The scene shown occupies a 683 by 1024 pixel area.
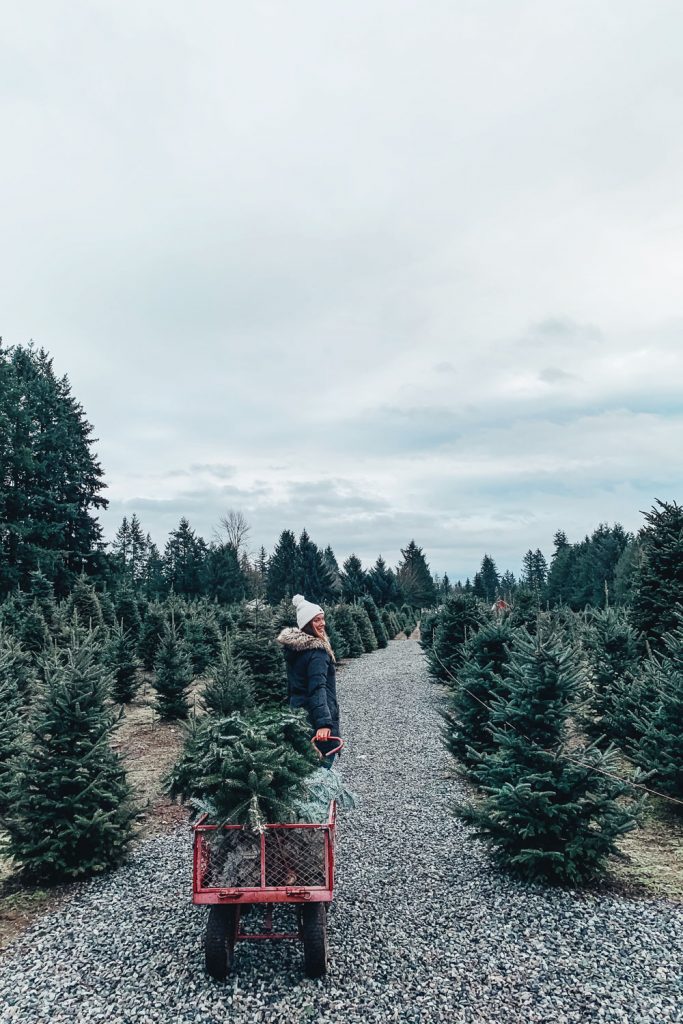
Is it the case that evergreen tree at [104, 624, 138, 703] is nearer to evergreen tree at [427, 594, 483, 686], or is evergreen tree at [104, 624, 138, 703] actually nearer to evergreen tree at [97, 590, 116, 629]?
evergreen tree at [97, 590, 116, 629]

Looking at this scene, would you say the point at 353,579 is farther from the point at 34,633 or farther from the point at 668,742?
the point at 668,742

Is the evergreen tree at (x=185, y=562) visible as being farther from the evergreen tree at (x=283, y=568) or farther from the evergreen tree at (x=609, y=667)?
the evergreen tree at (x=609, y=667)

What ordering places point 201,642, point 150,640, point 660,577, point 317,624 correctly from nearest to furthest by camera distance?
point 317,624 < point 660,577 < point 150,640 < point 201,642

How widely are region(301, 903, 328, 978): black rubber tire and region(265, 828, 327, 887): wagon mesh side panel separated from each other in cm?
18

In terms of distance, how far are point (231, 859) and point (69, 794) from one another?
118 inches

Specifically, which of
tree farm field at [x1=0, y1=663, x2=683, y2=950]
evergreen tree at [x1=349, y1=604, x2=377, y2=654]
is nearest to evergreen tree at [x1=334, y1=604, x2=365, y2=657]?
evergreen tree at [x1=349, y1=604, x2=377, y2=654]

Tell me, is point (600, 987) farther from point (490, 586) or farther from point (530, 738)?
point (490, 586)

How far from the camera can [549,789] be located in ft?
20.4

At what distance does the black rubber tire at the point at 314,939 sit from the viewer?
447 cm

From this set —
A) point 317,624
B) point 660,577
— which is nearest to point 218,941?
point 317,624

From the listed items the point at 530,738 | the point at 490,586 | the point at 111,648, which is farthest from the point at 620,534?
the point at 530,738

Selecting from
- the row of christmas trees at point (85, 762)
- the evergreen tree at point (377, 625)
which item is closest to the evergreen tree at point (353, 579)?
the evergreen tree at point (377, 625)

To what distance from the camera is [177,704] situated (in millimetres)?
14852

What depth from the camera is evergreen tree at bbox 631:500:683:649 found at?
13477mm
